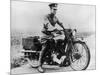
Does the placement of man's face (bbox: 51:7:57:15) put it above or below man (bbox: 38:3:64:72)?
above

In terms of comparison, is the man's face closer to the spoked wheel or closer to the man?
the man

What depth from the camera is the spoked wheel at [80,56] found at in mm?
2396

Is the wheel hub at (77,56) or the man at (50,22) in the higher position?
the man at (50,22)

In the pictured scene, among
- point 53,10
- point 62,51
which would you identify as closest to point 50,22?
point 53,10

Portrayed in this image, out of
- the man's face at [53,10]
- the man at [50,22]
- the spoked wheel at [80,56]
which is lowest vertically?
the spoked wheel at [80,56]

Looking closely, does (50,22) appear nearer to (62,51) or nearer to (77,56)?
(62,51)

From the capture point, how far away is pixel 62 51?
7.70 ft

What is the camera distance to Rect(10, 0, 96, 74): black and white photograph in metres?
2.20

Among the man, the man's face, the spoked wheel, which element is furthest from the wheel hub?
the man's face

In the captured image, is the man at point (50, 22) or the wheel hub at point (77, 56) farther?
the wheel hub at point (77, 56)

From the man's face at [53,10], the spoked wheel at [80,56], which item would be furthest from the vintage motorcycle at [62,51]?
the man's face at [53,10]

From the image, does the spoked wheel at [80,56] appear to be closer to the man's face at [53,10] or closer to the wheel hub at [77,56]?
the wheel hub at [77,56]

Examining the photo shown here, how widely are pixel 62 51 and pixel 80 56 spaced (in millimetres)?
259
